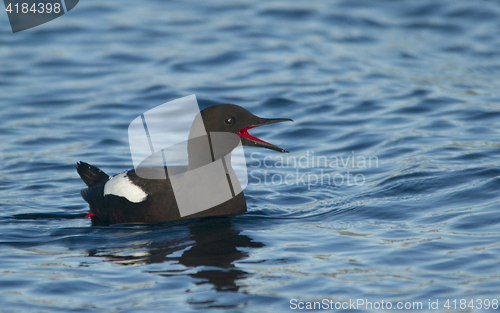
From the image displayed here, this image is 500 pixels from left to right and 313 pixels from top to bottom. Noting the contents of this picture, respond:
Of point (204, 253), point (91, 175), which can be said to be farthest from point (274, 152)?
point (204, 253)

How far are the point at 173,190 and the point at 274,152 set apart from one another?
3.20 m

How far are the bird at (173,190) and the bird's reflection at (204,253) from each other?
0.25 metres

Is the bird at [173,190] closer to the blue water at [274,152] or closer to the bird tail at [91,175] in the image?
the blue water at [274,152]

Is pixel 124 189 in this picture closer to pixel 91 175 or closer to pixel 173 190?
pixel 173 190

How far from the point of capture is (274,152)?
894cm

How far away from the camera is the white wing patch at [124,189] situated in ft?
19.9

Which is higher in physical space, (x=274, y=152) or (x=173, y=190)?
(x=173, y=190)

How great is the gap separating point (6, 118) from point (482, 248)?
7.97 meters

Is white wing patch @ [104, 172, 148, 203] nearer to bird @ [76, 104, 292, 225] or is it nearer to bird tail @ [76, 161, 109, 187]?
bird @ [76, 104, 292, 225]

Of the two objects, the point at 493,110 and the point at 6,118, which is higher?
the point at 6,118

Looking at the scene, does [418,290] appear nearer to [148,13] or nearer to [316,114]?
[316,114]

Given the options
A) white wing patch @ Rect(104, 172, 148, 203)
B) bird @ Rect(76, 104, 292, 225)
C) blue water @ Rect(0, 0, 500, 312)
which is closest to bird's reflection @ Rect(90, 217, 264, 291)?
blue water @ Rect(0, 0, 500, 312)

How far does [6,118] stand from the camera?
10070 millimetres

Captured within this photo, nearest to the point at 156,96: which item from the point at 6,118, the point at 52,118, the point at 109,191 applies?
the point at 52,118
